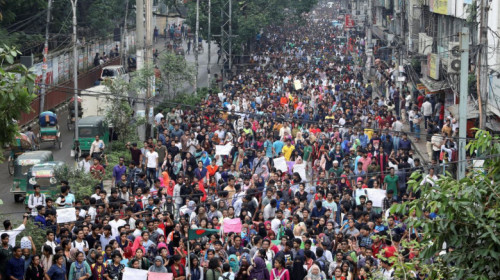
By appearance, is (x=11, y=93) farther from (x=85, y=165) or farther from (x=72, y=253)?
(x=85, y=165)

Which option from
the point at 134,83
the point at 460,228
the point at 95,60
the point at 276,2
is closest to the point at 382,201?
the point at 460,228

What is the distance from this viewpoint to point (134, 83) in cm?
3025

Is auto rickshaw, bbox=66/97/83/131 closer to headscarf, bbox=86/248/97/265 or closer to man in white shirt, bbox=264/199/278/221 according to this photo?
man in white shirt, bbox=264/199/278/221

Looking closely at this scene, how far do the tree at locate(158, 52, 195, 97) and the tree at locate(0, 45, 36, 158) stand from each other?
79.6 ft

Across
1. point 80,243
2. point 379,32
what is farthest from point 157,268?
point 379,32

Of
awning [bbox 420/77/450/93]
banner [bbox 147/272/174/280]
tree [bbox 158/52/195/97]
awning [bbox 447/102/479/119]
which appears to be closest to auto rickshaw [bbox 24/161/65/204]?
banner [bbox 147/272/174/280]

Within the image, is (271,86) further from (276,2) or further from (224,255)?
(224,255)

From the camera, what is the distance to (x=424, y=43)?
3869 cm

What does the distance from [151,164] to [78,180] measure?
2.08 m

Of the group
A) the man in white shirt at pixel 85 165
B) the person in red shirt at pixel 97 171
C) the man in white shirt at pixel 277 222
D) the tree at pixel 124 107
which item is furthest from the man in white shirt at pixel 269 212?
the tree at pixel 124 107

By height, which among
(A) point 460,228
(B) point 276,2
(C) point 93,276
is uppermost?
(B) point 276,2

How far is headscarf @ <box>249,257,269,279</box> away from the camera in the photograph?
14.4 m

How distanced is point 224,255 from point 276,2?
43.7m

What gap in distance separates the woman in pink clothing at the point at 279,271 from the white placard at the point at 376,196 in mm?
4765
